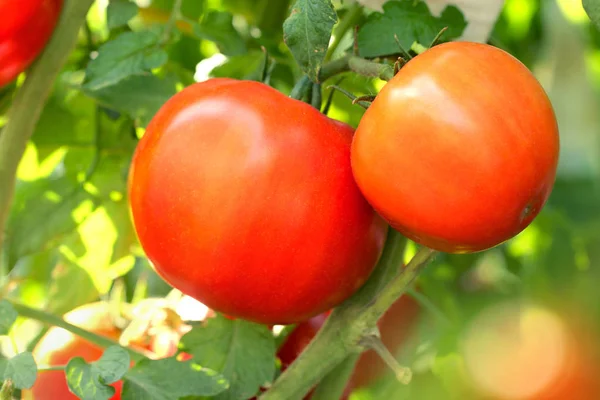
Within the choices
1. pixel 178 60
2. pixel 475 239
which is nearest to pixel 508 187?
pixel 475 239

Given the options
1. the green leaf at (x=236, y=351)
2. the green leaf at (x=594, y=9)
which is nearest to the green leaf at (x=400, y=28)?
the green leaf at (x=594, y=9)

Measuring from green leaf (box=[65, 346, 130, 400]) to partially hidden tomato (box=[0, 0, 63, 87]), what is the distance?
0.92 feet

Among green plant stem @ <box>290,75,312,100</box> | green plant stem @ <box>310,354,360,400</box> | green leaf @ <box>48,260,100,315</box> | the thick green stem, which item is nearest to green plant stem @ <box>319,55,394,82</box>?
green plant stem @ <box>290,75,312,100</box>

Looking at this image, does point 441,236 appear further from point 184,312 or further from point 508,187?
point 184,312

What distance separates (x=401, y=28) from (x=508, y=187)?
0.18m

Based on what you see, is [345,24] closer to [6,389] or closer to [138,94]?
[138,94]

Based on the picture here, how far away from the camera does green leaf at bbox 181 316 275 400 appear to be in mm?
619

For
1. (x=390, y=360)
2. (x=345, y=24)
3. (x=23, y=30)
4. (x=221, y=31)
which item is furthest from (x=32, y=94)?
(x=390, y=360)

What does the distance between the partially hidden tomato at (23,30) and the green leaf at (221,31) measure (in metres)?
0.13

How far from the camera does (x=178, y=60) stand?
855 mm

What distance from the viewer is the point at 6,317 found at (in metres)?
0.54

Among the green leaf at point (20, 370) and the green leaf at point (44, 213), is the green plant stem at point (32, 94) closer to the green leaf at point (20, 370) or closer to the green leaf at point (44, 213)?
the green leaf at point (44, 213)

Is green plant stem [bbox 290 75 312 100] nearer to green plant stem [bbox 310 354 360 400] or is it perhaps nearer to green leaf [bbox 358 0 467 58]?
green leaf [bbox 358 0 467 58]

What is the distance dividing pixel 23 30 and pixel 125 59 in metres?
0.09
